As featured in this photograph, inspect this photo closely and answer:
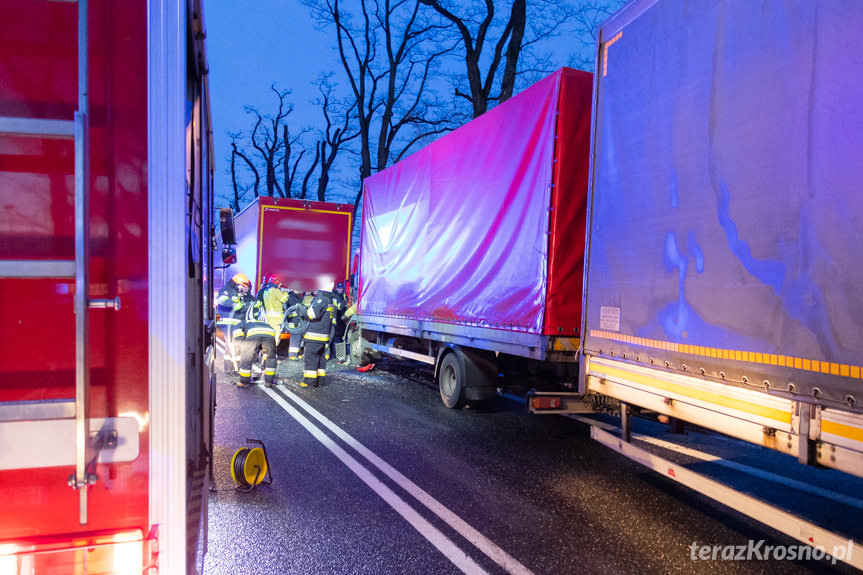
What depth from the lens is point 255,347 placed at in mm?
10508

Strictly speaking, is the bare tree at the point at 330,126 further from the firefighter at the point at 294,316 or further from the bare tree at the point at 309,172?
the firefighter at the point at 294,316

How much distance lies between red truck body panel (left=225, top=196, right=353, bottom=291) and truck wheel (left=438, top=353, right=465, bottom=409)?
718 cm

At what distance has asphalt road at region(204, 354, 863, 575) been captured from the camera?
3.79 m

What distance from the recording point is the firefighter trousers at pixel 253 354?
1039 centimetres

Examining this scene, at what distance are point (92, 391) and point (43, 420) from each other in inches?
5.2

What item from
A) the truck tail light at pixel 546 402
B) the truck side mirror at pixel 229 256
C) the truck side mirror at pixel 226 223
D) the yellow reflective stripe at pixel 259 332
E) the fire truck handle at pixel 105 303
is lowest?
the truck tail light at pixel 546 402

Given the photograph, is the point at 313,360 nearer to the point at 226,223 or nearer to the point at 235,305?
the point at 235,305

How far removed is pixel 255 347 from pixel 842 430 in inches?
369

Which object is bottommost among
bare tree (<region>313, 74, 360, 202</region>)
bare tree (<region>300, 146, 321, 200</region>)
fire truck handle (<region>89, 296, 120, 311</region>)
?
fire truck handle (<region>89, 296, 120, 311</region>)

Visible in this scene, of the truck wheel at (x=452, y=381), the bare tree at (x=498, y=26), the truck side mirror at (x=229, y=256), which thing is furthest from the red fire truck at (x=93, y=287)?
the bare tree at (x=498, y=26)

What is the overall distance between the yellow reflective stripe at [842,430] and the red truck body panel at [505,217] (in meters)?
3.25

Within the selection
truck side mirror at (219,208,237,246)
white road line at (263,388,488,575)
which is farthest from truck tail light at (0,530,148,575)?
truck side mirror at (219,208,237,246)

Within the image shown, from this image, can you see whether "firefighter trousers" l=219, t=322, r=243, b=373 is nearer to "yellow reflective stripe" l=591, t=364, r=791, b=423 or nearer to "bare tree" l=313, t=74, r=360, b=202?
"yellow reflective stripe" l=591, t=364, r=791, b=423

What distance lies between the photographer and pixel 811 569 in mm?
3682
